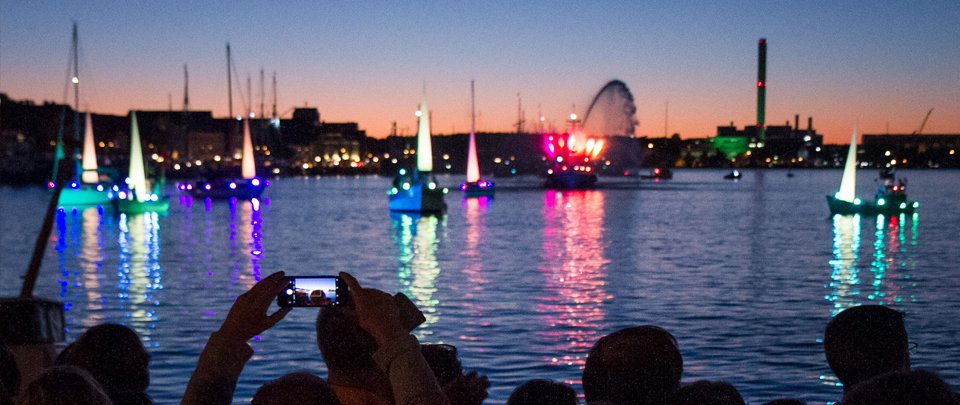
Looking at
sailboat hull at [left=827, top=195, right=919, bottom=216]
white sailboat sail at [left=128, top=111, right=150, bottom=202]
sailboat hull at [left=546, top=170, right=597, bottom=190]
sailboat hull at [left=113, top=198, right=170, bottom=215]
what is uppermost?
white sailboat sail at [left=128, top=111, right=150, bottom=202]

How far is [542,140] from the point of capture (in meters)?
136

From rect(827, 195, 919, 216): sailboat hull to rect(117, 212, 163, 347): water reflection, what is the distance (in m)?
26.6

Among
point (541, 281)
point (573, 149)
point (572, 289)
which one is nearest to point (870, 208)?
point (541, 281)

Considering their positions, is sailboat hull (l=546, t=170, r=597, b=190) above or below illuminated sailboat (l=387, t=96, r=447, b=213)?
below

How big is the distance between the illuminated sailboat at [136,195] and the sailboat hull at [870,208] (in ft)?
102

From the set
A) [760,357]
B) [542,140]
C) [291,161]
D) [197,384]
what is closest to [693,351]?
[760,357]

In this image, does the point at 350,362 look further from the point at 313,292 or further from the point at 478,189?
the point at 478,189

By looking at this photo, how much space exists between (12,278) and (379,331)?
28002 millimetres

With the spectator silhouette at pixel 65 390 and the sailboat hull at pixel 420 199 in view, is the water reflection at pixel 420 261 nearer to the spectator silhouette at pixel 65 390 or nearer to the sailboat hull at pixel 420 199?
the sailboat hull at pixel 420 199

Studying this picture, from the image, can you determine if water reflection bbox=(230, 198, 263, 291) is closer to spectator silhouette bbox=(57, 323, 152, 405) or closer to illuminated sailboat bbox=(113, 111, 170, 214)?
illuminated sailboat bbox=(113, 111, 170, 214)

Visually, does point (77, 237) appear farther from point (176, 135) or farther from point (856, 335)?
point (176, 135)

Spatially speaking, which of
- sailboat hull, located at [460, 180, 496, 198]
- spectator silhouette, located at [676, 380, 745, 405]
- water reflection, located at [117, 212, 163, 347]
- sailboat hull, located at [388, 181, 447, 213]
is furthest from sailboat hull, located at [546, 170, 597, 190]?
spectator silhouette, located at [676, 380, 745, 405]

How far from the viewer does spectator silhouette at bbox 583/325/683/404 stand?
3170 mm

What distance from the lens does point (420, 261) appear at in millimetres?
30641
